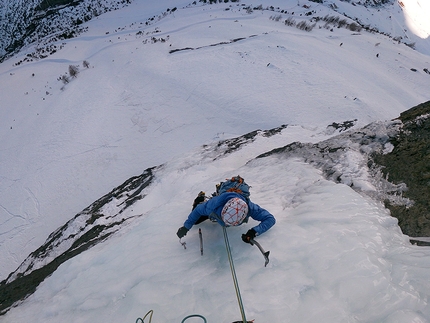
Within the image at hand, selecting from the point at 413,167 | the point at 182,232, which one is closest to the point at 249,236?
the point at 182,232

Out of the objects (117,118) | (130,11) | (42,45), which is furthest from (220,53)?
(42,45)

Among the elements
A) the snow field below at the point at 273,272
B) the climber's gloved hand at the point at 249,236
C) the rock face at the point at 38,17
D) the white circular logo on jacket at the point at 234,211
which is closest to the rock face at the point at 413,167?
the snow field below at the point at 273,272

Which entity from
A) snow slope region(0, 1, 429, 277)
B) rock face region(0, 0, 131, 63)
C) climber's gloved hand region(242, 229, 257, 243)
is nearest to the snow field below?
climber's gloved hand region(242, 229, 257, 243)

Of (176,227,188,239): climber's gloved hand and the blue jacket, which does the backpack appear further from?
(176,227,188,239): climber's gloved hand

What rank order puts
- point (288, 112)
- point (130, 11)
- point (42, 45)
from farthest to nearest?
point (130, 11), point (42, 45), point (288, 112)

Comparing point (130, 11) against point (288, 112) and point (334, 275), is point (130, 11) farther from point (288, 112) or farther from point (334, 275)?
point (334, 275)

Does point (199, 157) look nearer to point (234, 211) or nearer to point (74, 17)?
point (234, 211)

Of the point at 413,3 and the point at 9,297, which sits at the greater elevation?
the point at 413,3

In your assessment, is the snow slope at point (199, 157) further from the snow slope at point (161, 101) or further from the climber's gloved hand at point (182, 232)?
the climber's gloved hand at point (182, 232)
